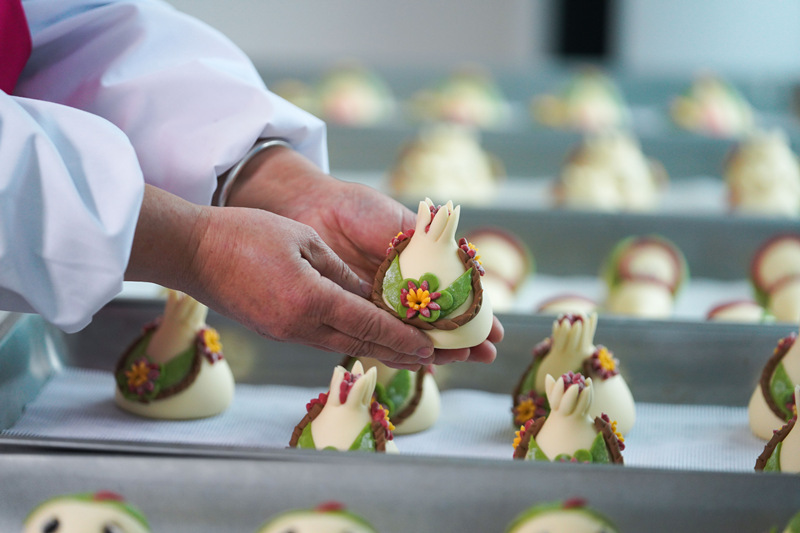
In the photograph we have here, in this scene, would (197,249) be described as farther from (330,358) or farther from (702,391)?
(702,391)

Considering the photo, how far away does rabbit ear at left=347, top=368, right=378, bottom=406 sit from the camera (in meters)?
1.01

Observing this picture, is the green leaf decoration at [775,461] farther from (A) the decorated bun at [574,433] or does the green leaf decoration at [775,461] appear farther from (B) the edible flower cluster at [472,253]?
(B) the edible flower cluster at [472,253]

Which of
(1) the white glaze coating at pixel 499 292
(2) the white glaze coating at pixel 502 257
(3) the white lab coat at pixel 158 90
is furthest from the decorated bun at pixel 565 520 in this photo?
(2) the white glaze coating at pixel 502 257

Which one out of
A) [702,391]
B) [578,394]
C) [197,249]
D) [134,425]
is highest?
[197,249]

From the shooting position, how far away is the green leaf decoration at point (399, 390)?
1.23 metres

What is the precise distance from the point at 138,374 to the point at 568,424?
2.07ft

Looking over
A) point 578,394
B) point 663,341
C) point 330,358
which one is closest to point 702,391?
point 663,341

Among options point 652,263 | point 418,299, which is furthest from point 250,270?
point 652,263

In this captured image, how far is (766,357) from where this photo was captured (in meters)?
1.32

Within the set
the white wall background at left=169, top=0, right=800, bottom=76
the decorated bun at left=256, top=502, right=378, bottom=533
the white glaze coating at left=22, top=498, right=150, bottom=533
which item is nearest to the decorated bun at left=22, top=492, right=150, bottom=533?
the white glaze coating at left=22, top=498, right=150, bottom=533

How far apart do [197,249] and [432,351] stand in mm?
299

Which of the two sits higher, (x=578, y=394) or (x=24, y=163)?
(x=24, y=163)

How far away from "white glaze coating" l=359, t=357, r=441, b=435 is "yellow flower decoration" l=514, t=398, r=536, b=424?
0.12m

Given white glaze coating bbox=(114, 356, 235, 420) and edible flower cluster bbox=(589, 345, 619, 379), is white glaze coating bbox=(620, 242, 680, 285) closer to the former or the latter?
edible flower cluster bbox=(589, 345, 619, 379)
